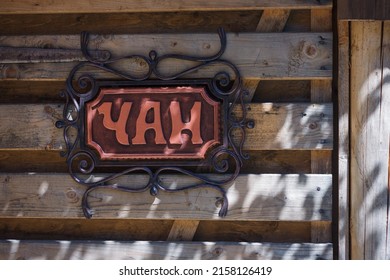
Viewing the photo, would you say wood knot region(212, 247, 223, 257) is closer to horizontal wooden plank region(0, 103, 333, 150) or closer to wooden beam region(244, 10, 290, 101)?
horizontal wooden plank region(0, 103, 333, 150)

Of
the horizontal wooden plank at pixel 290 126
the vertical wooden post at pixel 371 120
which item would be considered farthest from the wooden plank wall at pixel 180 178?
the vertical wooden post at pixel 371 120

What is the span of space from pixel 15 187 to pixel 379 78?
2.22 meters

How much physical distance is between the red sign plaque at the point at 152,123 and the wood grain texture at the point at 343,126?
70 cm

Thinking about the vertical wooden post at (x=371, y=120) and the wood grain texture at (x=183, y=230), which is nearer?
the vertical wooden post at (x=371, y=120)

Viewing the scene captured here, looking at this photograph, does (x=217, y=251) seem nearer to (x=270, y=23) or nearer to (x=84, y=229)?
(x=84, y=229)

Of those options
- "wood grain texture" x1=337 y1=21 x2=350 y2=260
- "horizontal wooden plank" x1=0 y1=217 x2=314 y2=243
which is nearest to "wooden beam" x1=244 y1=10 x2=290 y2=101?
"wood grain texture" x1=337 y1=21 x2=350 y2=260

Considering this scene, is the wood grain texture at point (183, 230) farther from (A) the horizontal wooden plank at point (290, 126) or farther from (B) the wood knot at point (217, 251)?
(A) the horizontal wooden plank at point (290, 126)

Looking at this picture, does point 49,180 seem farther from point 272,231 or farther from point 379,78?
point 379,78

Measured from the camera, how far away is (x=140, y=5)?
152 inches

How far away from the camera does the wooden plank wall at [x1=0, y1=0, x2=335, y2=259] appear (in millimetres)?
3791

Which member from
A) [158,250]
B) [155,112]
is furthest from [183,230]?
[155,112]

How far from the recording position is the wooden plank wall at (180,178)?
3.79 meters

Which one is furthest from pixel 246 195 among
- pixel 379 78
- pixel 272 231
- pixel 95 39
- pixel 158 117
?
pixel 95 39

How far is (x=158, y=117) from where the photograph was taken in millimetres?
3844
